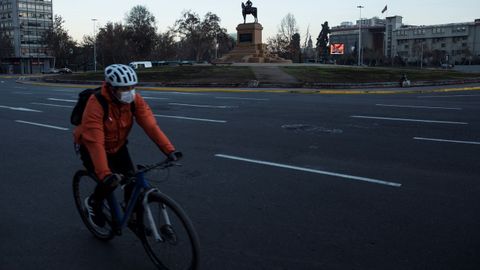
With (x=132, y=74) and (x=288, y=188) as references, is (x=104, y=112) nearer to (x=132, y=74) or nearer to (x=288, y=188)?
(x=132, y=74)

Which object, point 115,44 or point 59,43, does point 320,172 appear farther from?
point 59,43

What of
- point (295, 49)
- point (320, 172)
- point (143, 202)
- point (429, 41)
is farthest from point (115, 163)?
point (429, 41)

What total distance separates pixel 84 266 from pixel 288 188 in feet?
9.44

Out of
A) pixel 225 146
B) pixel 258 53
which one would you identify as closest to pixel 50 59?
pixel 258 53

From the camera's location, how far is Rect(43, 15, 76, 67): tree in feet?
316

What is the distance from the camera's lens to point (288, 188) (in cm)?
593

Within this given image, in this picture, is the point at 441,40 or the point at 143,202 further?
the point at 441,40

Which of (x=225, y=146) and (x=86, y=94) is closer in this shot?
(x=86, y=94)

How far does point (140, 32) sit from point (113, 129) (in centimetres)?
9018

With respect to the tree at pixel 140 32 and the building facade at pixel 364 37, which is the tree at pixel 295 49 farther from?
the building facade at pixel 364 37

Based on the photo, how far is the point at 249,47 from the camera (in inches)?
1789

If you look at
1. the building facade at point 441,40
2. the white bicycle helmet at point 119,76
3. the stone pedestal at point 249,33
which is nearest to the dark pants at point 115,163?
the white bicycle helmet at point 119,76

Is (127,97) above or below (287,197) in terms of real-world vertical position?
above

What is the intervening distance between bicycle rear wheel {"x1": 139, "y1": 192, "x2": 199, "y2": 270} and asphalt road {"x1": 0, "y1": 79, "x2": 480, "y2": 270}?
0.32 meters
